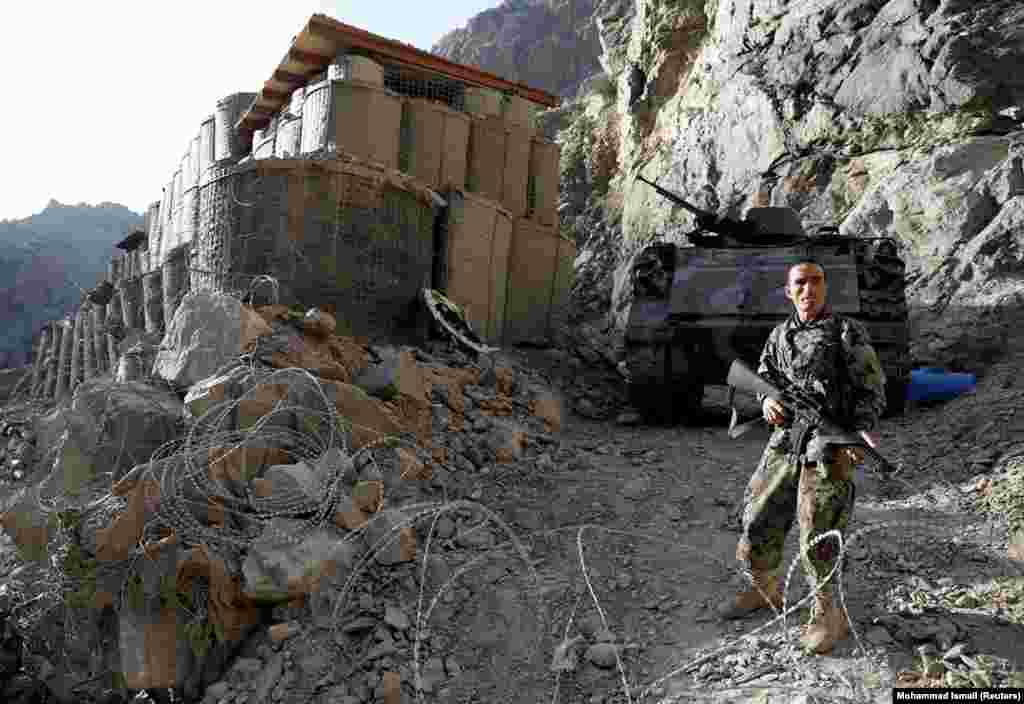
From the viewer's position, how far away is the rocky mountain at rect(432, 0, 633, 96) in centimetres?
4316

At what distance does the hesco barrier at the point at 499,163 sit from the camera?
1211cm

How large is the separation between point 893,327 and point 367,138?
22.6 feet

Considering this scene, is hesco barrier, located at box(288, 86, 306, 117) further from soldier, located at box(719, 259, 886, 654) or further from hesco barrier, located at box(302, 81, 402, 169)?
soldier, located at box(719, 259, 886, 654)

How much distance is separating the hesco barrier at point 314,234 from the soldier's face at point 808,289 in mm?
4578

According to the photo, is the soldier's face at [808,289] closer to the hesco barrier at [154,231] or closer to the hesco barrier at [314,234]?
the hesco barrier at [314,234]

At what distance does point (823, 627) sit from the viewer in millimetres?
3172

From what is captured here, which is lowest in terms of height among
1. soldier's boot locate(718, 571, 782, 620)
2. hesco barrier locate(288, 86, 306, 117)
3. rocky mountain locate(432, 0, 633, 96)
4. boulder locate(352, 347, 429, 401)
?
soldier's boot locate(718, 571, 782, 620)

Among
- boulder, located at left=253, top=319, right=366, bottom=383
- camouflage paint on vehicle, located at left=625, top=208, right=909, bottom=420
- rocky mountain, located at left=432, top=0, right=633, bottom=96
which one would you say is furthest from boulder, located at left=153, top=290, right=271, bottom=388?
rocky mountain, located at left=432, top=0, right=633, bottom=96

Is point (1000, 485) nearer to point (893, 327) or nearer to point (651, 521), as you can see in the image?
point (651, 521)

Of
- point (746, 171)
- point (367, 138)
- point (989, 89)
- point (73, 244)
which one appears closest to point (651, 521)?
point (367, 138)

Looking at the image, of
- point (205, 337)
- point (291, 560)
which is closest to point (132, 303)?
point (205, 337)

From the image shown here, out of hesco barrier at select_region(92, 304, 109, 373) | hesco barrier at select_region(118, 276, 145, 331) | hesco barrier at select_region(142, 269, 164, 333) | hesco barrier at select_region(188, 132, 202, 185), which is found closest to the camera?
hesco barrier at select_region(142, 269, 164, 333)

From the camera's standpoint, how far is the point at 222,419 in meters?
4.74

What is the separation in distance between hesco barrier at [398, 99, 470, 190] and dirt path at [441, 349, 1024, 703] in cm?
633
